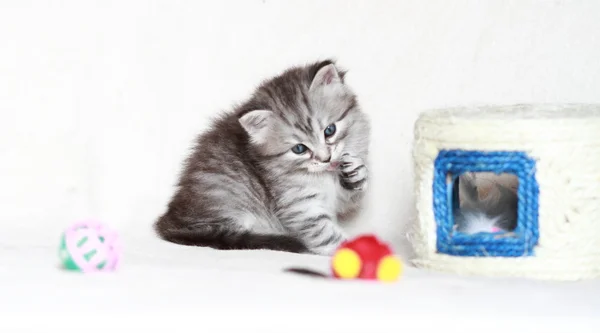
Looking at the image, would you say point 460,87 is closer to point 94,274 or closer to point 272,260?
point 272,260

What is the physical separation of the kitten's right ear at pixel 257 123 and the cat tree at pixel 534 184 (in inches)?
26.3

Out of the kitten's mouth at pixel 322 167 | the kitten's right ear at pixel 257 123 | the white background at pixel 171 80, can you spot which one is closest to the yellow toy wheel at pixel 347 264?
the kitten's mouth at pixel 322 167

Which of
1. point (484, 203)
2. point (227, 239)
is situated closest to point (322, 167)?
point (227, 239)

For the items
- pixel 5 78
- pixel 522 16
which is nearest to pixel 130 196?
pixel 5 78

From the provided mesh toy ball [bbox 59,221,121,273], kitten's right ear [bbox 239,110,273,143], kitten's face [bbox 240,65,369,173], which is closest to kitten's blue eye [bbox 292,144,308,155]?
kitten's face [bbox 240,65,369,173]

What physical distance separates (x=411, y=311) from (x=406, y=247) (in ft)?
3.47

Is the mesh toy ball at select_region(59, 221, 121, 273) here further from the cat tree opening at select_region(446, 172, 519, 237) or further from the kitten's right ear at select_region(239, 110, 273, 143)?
the cat tree opening at select_region(446, 172, 519, 237)

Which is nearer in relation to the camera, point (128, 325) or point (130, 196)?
point (128, 325)

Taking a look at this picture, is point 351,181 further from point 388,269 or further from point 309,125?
point 388,269

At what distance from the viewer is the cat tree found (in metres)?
2.29

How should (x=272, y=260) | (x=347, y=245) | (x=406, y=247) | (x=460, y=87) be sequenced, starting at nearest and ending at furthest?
(x=347, y=245) < (x=272, y=260) < (x=406, y=247) < (x=460, y=87)

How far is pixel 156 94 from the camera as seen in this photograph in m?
3.47

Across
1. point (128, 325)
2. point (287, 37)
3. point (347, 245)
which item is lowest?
point (128, 325)

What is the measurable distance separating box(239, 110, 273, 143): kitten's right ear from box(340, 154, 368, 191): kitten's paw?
0.26 meters
